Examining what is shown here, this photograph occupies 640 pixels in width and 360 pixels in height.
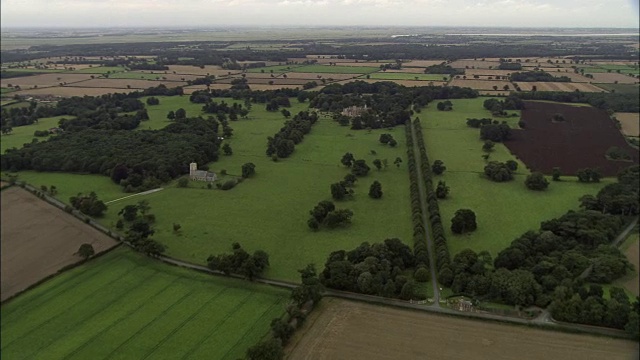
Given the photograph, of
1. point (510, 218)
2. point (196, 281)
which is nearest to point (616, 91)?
point (510, 218)

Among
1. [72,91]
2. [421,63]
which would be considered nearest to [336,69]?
[421,63]

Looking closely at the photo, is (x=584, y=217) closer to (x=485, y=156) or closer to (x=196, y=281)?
(x=485, y=156)

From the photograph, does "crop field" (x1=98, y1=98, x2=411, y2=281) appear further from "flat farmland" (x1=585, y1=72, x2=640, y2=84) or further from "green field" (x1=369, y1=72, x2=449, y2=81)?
"flat farmland" (x1=585, y1=72, x2=640, y2=84)

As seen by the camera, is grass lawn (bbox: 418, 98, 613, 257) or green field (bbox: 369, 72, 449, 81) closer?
grass lawn (bbox: 418, 98, 613, 257)

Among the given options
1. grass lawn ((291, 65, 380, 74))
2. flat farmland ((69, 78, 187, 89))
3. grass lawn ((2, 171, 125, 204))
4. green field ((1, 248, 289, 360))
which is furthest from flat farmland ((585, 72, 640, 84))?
grass lawn ((2, 171, 125, 204))

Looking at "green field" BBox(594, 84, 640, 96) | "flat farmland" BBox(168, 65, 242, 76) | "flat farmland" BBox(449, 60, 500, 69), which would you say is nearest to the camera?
"green field" BBox(594, 84, 640, 96)

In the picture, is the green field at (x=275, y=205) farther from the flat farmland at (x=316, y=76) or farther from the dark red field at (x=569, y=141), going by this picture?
the flat farmland at (x=316, y=76)

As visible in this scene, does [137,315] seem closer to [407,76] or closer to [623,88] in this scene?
[623,88]
